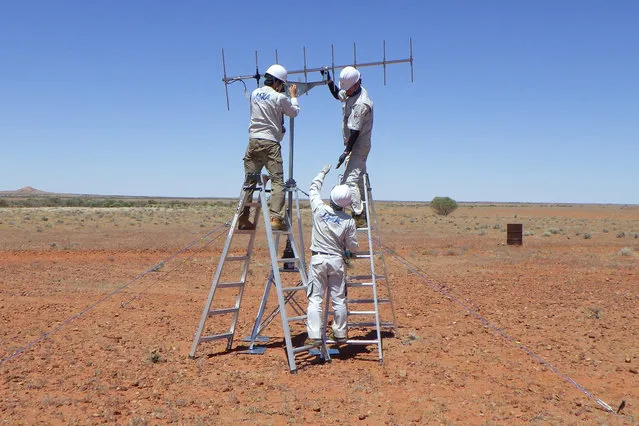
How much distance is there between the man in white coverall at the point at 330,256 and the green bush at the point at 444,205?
60.2 metres

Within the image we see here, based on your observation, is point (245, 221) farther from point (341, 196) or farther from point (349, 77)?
point (349, 77)

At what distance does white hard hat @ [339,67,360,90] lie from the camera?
7426 mm

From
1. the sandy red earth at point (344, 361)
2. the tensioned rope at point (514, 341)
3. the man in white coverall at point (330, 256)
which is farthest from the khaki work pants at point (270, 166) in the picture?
the sandy red earth at point (344, 361)

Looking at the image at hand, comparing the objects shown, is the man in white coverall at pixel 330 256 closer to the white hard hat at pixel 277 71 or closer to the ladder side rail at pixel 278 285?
the ladder side rail at pixel 278 285

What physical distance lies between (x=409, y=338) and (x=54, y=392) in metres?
4.60

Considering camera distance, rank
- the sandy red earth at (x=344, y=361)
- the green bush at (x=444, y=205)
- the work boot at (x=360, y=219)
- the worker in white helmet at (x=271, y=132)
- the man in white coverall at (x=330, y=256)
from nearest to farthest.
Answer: the sandy red earth at (x=344, y=361) < the man in white coverall at (x=330, y=256) < the worker in white helmet at (x=271, y=132) < the work boot at (x=360, y=219) < the green bush at (x=444, y=205)

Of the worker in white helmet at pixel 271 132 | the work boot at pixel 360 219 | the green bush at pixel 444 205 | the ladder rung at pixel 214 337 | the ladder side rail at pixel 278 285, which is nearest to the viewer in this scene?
the ladder side rail at pixel 278 285

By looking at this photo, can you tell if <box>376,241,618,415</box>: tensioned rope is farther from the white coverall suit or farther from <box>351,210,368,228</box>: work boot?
the white coverall suit

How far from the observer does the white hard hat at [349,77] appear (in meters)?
7.43

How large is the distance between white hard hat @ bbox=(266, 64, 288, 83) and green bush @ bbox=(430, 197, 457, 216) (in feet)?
198

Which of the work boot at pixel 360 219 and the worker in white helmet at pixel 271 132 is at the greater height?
the worker in white helmet at pixel 271 132

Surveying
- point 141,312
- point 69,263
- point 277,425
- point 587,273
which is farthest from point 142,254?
point 277,425

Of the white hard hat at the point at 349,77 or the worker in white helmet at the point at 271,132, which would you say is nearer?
the worker in white helmet at the point at 271,132

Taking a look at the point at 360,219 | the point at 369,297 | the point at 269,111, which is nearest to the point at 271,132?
the point at 269,111
